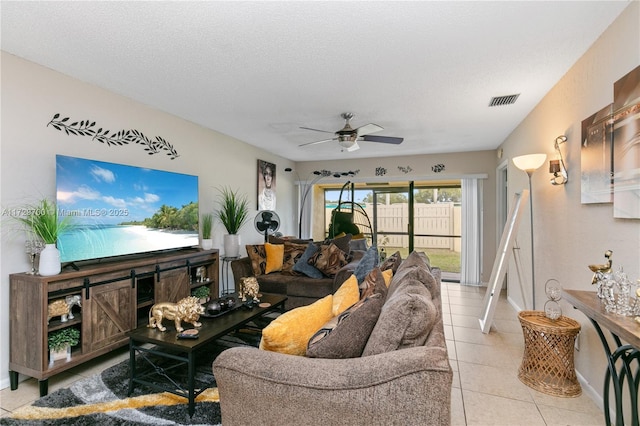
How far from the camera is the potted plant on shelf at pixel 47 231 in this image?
2291 millimetres

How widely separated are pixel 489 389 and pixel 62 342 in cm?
324

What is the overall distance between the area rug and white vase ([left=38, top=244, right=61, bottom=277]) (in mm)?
860

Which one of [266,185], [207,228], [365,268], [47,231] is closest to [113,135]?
[47,231]

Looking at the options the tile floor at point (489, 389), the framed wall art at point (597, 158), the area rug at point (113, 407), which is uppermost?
the framed wall art at point (597, 158)

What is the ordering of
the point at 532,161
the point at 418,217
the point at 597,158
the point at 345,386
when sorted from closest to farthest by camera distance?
1. the point at 345,386
2. the point at 597,158
3. the point at 532,161
4. the point at 418,217

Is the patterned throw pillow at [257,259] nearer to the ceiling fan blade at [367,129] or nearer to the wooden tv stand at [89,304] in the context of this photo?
the wooden tv stand at [89,304]

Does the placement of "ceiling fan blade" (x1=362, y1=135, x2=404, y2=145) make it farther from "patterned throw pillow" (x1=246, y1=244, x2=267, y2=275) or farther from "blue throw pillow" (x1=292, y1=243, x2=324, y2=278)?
"patterned throw pillow" (x1=246, y1=244, x2=267, y2=275)

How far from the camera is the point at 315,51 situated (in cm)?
231

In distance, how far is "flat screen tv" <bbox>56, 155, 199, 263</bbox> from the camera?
258cm

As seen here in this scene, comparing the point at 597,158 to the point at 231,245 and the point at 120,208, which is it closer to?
the point at 120,208

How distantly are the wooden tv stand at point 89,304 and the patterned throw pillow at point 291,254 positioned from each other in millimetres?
1459

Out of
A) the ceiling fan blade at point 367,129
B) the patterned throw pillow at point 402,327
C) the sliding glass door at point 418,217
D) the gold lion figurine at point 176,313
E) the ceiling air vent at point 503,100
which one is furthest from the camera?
the sliding glass door at point 418,217

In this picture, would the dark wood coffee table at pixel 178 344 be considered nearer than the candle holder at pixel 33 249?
Yes

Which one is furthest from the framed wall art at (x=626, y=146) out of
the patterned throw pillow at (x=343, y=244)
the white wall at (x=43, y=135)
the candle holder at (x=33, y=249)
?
the white wall at (x=43, y=135)
